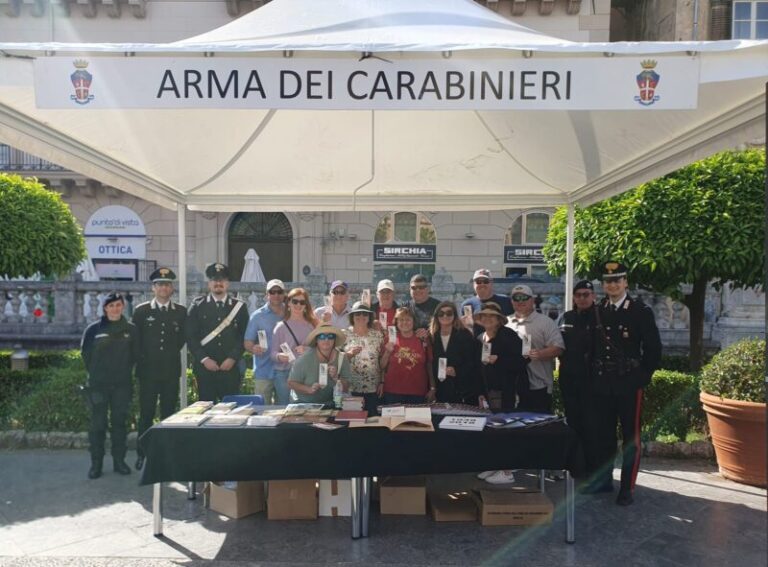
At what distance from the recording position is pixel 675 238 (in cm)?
695

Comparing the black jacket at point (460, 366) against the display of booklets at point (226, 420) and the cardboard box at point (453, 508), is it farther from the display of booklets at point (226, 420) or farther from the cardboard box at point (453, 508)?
the display of booklets at point (226, 420)

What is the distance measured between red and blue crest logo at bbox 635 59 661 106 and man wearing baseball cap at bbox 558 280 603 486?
2392 mm

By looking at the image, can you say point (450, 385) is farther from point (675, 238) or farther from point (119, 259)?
point (119, 259)

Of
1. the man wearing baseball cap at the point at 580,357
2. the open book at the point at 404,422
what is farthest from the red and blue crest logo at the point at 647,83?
the open book at the point at 404,422

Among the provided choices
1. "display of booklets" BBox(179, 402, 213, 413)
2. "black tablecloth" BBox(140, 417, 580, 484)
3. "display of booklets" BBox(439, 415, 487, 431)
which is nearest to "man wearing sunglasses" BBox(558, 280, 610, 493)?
"black tablecloth" BBox(140, 417, 580, 484)

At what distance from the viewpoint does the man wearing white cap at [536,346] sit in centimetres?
570

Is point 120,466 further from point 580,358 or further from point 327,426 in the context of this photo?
point 580,358

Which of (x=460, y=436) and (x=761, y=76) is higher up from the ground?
(x=761, y=76)

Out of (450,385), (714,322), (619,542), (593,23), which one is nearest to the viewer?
(619,542)

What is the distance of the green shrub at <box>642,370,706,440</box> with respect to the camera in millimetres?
6906

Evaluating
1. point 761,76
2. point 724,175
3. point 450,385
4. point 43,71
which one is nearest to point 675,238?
point 724,175

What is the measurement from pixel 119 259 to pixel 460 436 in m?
21.3

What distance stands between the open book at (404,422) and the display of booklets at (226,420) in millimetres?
839

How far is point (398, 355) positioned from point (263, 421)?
4.78 ft
